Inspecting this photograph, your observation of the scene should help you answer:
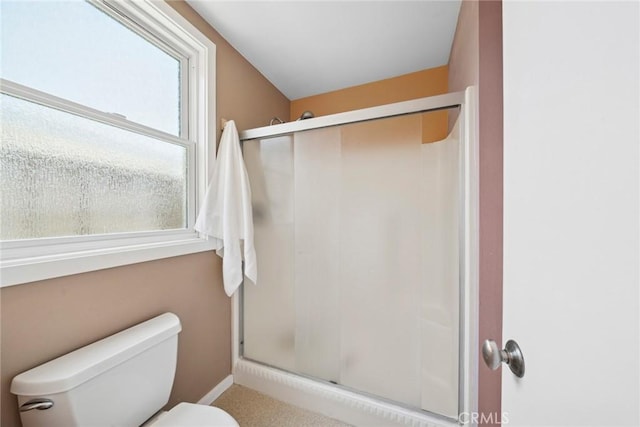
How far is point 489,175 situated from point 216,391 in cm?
195

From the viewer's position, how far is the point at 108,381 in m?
0.84

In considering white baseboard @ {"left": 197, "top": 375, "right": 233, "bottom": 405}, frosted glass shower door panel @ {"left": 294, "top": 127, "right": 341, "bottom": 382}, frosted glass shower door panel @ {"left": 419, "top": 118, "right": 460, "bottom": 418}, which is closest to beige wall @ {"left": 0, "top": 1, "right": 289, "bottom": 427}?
white baseboard @ {"left": 197, "top": 375, "right": 233, "bottom": 405}

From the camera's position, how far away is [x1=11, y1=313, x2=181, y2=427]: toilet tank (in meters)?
0.74

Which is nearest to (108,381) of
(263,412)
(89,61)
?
Result: (263,412)

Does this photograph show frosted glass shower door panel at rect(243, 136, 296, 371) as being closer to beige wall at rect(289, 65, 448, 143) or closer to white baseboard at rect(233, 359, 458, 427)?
white baseboard at rect(233, 359, 458, 427)

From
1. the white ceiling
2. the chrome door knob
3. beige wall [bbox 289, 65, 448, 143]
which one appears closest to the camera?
the chrome door knob

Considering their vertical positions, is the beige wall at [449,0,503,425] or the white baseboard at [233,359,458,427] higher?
the beige wall at [449,0,503,425]

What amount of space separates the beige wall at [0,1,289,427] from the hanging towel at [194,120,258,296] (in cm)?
14

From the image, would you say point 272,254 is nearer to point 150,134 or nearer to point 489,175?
point 150,134

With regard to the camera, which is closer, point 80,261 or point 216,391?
point 80,261
